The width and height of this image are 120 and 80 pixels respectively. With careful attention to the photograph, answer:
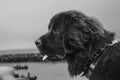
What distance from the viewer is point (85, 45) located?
207 cm

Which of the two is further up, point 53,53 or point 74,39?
point 74,39

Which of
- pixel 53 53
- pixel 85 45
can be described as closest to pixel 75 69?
pixel 85 45

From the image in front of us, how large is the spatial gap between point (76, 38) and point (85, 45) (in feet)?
0.27

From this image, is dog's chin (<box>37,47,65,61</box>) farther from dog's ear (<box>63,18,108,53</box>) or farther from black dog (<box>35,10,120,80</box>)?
dog's ear (<box>63,18,108,53</box>)

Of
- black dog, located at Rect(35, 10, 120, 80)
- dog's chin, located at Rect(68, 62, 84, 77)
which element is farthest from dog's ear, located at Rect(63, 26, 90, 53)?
dog's chin, located at Rect(68, 62, 84, 77)

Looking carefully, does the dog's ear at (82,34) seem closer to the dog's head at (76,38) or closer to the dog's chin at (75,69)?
the dog's head at (76,38)

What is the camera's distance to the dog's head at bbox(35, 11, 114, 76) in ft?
6.65

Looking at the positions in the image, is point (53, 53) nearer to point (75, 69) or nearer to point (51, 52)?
point (51, 52)

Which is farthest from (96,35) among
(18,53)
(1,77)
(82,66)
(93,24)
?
(18,53)

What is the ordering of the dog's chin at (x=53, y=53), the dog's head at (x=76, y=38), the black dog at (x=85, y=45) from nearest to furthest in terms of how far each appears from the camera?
the black dog at (x=85, y=45)
the dog's head at (x=76, y=38)
the dog's chin at (x=53, y=53)

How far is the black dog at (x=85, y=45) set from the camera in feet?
5.88

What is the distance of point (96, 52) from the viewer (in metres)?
2.01

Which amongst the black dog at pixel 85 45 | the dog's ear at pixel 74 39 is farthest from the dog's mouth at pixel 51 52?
the dog's ear at pixel 74 39

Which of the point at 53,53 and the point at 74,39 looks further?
the point at 53,53
